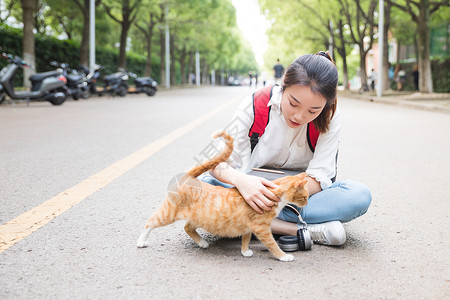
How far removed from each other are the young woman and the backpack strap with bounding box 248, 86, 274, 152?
2cm

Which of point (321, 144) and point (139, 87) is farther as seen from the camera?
point (139, 87)

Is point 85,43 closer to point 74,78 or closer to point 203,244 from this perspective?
point 74,78

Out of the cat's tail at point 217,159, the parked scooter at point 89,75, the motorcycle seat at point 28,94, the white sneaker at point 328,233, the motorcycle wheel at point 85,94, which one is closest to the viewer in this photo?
the cat's tail at point 217,159

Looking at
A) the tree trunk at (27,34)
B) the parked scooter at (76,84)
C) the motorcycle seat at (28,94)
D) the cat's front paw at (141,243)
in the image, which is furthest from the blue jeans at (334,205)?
the tree trunk at (27,34)

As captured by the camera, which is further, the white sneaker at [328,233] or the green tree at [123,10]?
the green tree at [123,10]

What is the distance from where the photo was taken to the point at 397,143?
24.2ft

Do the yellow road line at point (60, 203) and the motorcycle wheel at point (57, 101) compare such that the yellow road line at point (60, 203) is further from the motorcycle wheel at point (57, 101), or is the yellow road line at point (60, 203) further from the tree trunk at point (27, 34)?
the tree trunk at point (27, 34)

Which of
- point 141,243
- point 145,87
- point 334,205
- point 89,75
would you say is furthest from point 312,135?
point 145,87

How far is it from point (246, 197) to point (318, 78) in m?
0.65

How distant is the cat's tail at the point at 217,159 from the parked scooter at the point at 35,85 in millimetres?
12080

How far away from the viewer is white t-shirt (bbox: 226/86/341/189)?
275 cm

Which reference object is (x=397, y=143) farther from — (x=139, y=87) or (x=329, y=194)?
(x=139, y=87)

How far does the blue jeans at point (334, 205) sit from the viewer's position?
2.79m

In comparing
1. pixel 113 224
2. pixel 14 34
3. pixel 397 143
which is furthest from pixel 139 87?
pixel 113 224
